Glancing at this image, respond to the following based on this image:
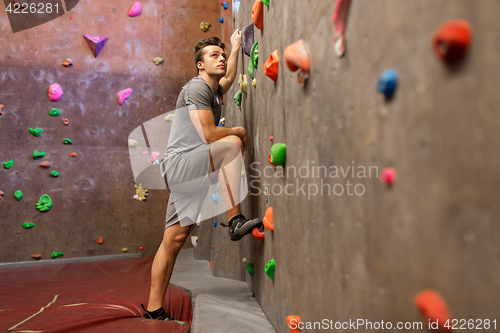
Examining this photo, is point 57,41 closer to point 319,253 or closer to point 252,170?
point 252,170

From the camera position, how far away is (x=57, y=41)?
316 cm

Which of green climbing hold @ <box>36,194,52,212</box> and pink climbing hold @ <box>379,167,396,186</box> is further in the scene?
green climbing hold @ <box>36,194,52,212</box>

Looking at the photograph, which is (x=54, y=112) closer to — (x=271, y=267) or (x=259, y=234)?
(x=259, y=234)

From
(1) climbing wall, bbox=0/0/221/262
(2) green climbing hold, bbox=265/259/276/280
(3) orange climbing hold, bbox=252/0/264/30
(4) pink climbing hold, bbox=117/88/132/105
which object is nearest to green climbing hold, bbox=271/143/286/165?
(2) green climbing hold, bbox=265/259/276/280

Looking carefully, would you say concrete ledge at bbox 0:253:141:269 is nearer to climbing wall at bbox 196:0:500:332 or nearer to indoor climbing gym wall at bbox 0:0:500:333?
indoor climbing gym wall at bbox 0:0:500:333

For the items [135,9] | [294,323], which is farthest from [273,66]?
[135,9]

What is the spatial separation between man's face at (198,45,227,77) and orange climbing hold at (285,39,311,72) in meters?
0.86

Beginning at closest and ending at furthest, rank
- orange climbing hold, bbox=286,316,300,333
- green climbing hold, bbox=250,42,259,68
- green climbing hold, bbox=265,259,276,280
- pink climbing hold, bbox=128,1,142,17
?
orange climbing hold, bbox=286,316,300,333 < green climbing hold, bbox=265,259,276,280 < green climbing hold, bbox=250,42,259,68 < pink climbing hold, bbox=128,1,142,17

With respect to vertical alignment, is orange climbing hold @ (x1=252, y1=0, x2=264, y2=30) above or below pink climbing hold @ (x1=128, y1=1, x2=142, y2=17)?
below

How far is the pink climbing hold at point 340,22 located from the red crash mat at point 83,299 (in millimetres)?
1316

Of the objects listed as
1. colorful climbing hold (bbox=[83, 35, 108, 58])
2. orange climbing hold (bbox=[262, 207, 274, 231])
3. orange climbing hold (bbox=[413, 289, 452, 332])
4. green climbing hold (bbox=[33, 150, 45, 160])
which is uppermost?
colorful climbing hold (bbox=[83, 35, 108, 58])

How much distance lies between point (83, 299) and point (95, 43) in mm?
2324

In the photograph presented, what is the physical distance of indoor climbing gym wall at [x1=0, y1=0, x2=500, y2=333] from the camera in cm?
42

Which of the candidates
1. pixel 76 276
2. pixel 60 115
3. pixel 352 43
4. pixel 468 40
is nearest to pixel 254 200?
pixel 352 43
